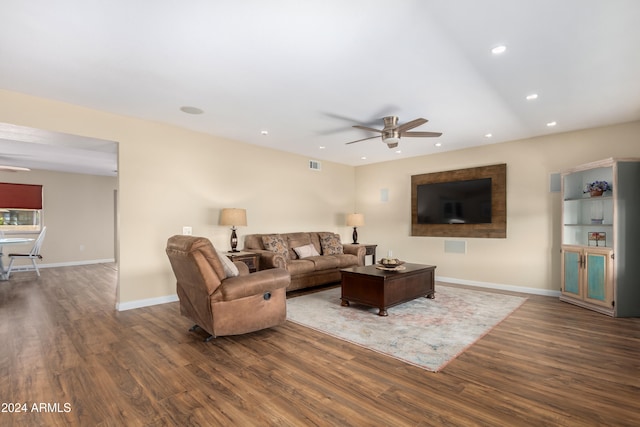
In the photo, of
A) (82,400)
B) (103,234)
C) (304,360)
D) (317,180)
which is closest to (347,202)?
(317,180)

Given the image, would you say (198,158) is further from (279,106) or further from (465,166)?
(465,166)

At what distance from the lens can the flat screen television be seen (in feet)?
19.2

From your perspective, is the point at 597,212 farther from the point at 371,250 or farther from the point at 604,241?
the point at 371,250

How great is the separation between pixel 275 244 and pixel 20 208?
696cm

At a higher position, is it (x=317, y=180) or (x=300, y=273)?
(x=317, y=180)

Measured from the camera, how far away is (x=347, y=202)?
7.84 meters

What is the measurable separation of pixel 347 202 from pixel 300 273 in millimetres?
3039

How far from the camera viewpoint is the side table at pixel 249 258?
15.8 ft

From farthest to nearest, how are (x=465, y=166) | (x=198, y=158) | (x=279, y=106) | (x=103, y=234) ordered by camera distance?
(x=103, y=234), (x=465, y=166), (x=198, y=158), (x=279, y=106)

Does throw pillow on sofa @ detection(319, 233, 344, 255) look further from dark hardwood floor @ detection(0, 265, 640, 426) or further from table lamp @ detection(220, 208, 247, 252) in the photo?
dark hardwood floor @ detection(0, 265, 640, 426)

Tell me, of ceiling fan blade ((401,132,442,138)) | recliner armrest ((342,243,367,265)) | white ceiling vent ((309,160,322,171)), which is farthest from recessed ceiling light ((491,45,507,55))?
white ceiling vent ((309,160,322,171))

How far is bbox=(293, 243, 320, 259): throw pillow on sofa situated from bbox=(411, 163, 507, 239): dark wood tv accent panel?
2.24m

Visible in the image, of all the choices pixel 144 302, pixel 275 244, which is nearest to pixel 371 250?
pixel 275 244

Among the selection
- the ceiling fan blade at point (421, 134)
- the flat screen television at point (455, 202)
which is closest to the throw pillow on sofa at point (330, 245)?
the flat screen television at point (455, 202)
